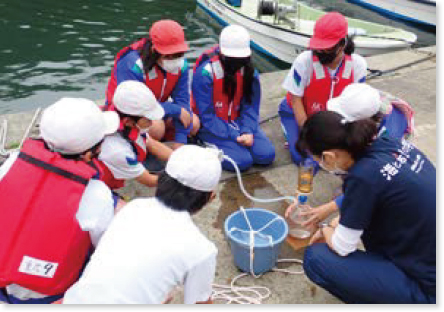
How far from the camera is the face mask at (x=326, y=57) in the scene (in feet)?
13.8

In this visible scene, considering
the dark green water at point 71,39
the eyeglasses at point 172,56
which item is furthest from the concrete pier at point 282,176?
the dark green water at point 71,39

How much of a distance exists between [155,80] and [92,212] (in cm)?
228

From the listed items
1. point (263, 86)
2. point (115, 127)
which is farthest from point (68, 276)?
point (263, 86)

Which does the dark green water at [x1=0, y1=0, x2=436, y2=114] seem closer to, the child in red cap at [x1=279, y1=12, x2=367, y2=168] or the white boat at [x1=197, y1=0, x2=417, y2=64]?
the white boat at [x1=197, y1=0, x2=417, y2=64]

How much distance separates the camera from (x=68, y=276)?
2.34m

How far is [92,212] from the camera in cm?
227

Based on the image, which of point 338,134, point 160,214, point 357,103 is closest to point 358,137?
point 338,134

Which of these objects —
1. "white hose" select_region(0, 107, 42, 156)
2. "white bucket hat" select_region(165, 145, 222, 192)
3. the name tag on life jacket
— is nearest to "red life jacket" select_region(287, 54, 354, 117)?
"white bucket hat" select_region(165, 145, 222, 192)

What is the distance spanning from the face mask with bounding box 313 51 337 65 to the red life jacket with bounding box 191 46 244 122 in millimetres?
767

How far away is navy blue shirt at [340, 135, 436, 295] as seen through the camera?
7.66ft

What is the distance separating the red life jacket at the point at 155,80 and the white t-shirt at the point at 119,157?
1023 mm

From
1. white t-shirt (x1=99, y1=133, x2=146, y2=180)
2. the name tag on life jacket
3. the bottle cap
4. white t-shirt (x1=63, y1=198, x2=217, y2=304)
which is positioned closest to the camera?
white t-shirt (x1=63, y1=198, x2=217, y2=304)

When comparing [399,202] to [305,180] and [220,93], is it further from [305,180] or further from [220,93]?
[220,93]

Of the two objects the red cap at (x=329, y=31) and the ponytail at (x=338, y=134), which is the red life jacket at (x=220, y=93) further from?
the ponytail at (x=338, y=134)
